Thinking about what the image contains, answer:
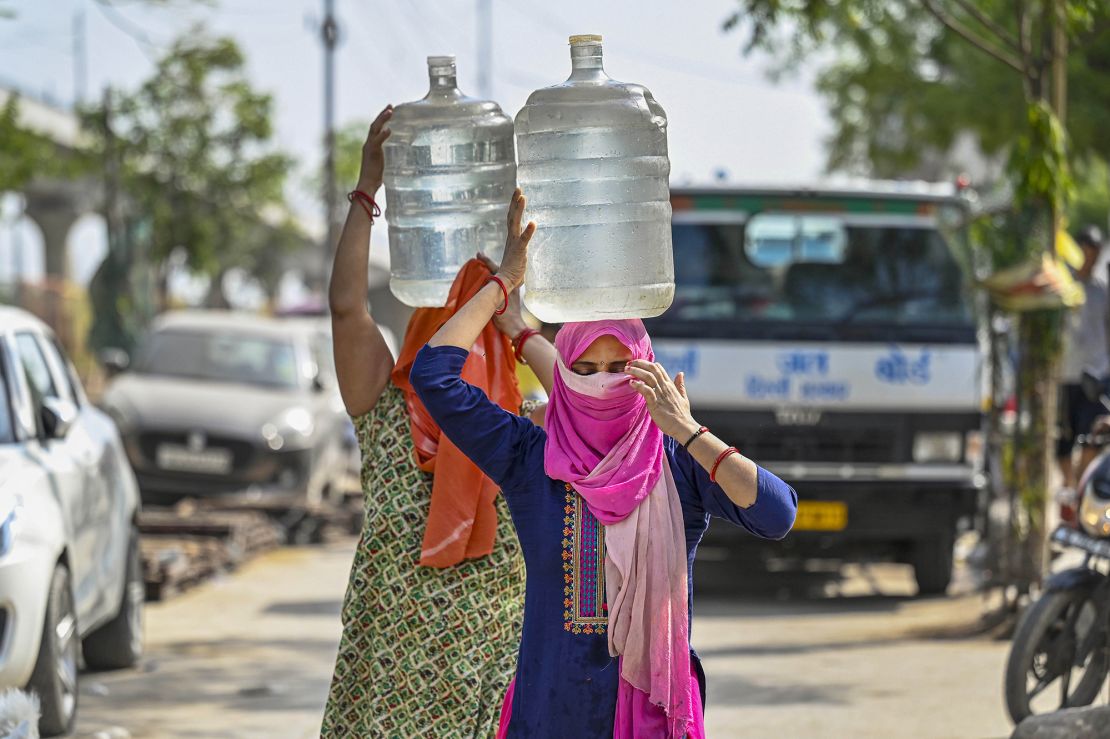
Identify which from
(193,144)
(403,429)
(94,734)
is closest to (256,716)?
(94,734)

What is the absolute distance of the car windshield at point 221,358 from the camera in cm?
1644

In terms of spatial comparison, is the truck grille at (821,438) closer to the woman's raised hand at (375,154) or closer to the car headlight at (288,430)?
the car headlight at (288,430)

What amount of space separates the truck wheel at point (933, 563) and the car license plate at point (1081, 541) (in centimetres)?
416

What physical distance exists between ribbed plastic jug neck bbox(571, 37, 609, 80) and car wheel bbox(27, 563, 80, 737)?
3.64 meters

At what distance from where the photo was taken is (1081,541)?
273 inches

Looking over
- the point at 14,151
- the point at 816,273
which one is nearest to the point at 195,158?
the point at 14,151

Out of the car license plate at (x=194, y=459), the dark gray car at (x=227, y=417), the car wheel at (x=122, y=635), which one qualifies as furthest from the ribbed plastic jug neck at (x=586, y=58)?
the car license plate at (x=194, y=459)

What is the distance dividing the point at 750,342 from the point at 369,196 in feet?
21.4

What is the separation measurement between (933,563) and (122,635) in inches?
206

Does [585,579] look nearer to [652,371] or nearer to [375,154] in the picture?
[652,371]

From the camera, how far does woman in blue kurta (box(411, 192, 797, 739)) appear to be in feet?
11.7

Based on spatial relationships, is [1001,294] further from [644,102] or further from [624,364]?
[624,364]

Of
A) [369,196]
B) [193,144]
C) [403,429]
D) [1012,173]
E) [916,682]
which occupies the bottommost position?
[916,682]

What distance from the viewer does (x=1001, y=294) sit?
32.1ft
